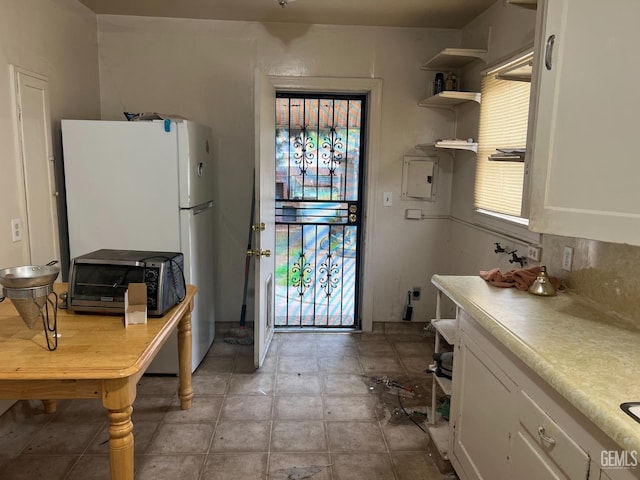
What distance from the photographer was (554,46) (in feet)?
4.87

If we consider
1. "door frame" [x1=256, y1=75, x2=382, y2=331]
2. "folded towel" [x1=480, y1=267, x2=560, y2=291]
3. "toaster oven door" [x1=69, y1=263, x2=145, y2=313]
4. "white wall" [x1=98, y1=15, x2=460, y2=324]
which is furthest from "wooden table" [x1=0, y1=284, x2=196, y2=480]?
"door frame" [x1=256, y1=75, x2=382, y2=331]

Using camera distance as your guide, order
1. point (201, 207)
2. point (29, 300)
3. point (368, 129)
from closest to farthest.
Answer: point (29, 300)
point (201, 207)
point (368, 129)

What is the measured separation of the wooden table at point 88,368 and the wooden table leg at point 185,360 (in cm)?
74

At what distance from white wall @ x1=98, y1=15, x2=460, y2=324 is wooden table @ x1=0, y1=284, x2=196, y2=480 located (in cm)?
206

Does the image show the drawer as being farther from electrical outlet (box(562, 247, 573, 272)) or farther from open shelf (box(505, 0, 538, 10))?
open shelf (box(505, 0, 538, 10))

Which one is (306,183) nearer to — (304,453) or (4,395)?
(304,453)

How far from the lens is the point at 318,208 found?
12.8 feet

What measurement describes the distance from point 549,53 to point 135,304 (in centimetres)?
179

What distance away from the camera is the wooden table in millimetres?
1467

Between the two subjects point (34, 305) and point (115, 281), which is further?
point (115, 281)

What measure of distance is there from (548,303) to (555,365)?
0.65 meters

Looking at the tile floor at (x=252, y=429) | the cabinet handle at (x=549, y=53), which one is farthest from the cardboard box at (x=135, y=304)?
the cabinet handle at (x=549, y=53)

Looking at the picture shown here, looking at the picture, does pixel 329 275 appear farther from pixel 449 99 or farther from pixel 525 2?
pixel 525 2

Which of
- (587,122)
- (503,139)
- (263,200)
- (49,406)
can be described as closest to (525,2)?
(503,139)
